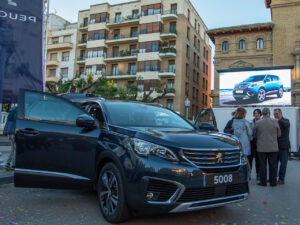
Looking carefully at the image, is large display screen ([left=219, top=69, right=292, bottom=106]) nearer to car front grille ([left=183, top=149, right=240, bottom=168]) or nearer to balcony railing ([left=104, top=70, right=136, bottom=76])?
balcony railing ([left=104, top=70, right=136, bottom=76])

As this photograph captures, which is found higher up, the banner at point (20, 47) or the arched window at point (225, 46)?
the arched window at point (225, 46)

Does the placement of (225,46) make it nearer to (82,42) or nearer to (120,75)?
(120,75)

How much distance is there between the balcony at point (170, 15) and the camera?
126 ft

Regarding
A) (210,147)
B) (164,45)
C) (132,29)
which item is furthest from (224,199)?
(132,29)

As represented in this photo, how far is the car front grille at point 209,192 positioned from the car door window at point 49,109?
194 cm

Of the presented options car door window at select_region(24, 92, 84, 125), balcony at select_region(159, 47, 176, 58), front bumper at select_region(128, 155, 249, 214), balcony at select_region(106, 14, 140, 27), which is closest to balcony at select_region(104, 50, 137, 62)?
balcony at select_region(159, 47, 176, 58)

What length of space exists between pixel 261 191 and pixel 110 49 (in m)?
40.1

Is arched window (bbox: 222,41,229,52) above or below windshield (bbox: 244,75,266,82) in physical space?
above

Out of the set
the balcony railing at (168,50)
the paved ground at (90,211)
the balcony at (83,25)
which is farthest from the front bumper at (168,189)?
the balcony at (83,25)

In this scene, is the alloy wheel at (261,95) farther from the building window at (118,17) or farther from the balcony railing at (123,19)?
the building window at (118,17)

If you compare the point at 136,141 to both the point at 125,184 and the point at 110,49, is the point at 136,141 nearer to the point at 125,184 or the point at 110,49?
the point at 125,184

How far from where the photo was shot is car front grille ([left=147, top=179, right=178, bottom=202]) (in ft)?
10.3

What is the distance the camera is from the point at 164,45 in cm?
3884

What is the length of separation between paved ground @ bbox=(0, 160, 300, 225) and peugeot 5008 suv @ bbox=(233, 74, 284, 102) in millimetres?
25686
